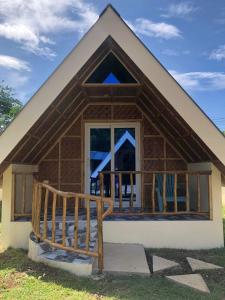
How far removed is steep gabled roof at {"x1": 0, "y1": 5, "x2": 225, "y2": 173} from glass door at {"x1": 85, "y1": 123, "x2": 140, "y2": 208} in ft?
9.63

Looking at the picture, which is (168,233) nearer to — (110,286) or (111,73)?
(110,286)

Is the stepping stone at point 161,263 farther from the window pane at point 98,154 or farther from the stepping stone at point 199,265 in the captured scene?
the window pane at point 98,154

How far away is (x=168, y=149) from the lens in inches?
316

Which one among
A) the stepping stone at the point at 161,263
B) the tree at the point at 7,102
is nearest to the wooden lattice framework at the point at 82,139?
the stepping stone at the point at 161,263

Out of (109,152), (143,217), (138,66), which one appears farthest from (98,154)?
(138,66)

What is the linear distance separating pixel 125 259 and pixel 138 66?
10.2ft

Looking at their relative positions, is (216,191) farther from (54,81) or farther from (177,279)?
(54,81)

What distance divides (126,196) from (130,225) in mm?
2133

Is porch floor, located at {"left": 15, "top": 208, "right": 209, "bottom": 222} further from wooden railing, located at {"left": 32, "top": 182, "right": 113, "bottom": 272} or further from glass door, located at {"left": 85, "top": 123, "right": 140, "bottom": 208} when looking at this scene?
glass door, located at {"left": 85, "top": 123, "right": 140, "bottom": 208}

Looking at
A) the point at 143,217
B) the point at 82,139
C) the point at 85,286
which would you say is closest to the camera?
the point at 85,286

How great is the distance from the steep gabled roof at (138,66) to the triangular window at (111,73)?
91 centimetres

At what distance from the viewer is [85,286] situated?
12.9ft

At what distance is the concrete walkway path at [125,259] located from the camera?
14.5 ft

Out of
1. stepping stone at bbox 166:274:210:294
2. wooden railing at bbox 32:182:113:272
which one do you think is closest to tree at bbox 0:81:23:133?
wooden railing at bbox 32:182:113:272
